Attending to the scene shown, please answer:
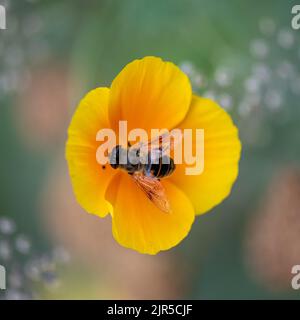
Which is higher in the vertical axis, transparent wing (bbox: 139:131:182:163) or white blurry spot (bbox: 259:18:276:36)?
Answer: white blurry spot (bbox: 259:18:276:36)

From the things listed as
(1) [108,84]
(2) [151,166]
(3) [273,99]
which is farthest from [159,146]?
(3) [273,99]

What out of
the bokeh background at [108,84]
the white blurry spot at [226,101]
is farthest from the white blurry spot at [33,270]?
the white blurry spot at [226,101]

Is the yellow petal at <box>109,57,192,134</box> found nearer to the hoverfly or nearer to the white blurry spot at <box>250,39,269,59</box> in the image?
the hoverfly

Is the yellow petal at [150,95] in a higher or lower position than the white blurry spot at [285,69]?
lower

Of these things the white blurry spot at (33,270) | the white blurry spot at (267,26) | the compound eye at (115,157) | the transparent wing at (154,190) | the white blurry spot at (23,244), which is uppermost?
the white blurry spot at (267,26)

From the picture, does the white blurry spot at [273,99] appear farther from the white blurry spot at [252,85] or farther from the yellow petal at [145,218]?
the yellow petal at [145,218]

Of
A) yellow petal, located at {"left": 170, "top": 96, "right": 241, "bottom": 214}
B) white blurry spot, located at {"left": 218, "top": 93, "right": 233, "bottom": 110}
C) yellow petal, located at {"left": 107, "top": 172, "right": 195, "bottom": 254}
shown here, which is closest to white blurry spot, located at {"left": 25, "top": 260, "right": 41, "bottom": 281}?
yellow petal, located at {"left": 107, "top": 172, "right": 195, "bottom": 254}

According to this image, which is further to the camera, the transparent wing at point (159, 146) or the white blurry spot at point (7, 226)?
the white blurry spot at point (7, 226)
